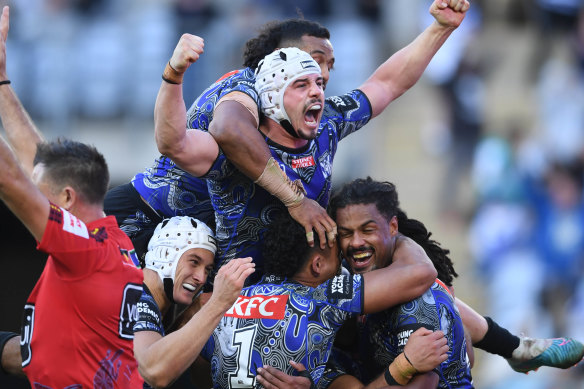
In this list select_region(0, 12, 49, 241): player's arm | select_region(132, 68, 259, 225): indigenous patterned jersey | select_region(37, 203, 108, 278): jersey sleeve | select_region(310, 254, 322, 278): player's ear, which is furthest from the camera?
select_region(132, 68, 259, 225): indigenous patterned jersey

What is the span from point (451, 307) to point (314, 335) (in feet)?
2.56

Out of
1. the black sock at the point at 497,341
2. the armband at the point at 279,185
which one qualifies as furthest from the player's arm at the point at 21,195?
the black sock at the point at 497,341

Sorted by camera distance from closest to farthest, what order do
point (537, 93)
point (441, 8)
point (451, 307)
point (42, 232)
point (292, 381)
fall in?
1. point (42, 232)
2. point (292, 381)
3. point (451, 307)
4. point (441, 8)
5. point (537, 93)

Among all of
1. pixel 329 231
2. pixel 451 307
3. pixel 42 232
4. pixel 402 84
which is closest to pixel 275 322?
Result: pixel 329 231

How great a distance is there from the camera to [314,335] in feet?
16.8

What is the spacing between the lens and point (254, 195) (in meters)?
5.61

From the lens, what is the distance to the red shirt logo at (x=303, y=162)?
5.57 metres

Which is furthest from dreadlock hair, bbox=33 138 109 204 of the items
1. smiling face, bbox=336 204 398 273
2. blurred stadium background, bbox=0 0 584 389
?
blurred stadium background, bbox=0 0 584 389

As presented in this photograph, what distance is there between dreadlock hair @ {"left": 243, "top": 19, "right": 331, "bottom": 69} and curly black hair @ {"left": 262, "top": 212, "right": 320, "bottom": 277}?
1101 millimetres

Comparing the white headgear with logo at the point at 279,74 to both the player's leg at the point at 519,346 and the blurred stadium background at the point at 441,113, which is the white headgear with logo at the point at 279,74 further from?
the blurred stadium background at the point at 441,113

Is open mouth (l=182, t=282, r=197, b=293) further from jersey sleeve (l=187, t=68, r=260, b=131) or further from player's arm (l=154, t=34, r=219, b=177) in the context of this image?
jersey sleeve (l=187, t=68, r=260, b=131)

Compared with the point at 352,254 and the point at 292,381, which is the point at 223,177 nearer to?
the point at 352,254

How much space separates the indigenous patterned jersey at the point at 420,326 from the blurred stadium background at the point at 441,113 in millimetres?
5517

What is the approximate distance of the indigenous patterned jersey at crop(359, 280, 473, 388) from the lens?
525 cm
